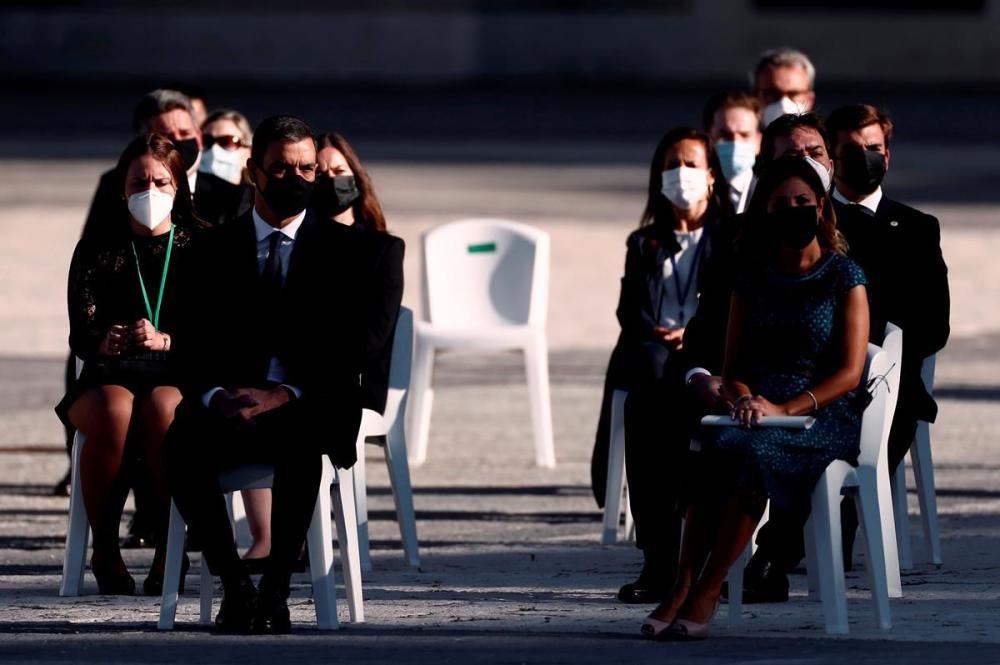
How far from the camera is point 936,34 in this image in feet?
136

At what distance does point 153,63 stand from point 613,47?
26.9 feet

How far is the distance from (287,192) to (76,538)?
135 centimetres

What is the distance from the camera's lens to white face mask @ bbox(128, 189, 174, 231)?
734cm

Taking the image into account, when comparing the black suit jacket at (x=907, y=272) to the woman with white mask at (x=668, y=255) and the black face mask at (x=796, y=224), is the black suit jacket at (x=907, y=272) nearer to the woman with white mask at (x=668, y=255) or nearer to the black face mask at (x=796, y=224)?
the woman with white mask at (x=668, y=255)

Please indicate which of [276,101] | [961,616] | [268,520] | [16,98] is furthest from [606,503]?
[16,98]

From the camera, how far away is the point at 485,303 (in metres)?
10.5

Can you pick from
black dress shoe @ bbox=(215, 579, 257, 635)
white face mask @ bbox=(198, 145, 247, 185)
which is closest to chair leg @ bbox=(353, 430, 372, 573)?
black dress shoe @ bbox=(215, 579, 257, 635)

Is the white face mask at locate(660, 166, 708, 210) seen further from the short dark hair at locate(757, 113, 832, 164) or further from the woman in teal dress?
A: the woman in teal dress

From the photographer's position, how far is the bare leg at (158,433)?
710 centimetres

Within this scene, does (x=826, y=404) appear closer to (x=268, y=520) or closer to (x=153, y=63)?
(x=268, y=520)

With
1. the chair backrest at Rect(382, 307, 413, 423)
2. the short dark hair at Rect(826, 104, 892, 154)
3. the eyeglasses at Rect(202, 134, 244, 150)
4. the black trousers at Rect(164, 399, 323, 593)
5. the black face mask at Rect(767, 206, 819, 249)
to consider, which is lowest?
the black trousers at Rect(164, 399, 323, 593)

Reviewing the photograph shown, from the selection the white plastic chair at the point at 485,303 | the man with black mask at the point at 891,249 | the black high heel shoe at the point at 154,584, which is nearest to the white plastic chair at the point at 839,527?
the man with black mask at the point at 891,249

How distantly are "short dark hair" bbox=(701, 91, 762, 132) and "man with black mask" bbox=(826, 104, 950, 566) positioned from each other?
1.66m

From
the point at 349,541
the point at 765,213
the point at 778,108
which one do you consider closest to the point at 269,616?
the point at 349,541
